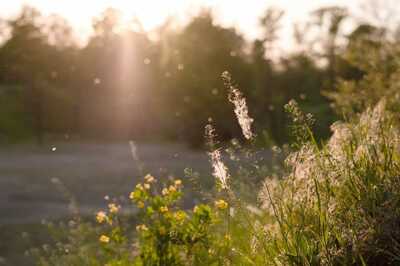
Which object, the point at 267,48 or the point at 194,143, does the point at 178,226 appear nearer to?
the point at 194,143

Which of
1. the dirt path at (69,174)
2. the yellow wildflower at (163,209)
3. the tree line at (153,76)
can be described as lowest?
the yellow wildflower at (163,209)

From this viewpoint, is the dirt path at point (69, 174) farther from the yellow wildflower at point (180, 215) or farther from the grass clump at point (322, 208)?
the grass clump at point (322, 208)

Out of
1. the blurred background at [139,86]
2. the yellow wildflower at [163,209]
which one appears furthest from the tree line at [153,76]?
the yellow wildflower at [163,209]

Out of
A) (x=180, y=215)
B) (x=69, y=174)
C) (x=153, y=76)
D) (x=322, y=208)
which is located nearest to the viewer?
(x=322, y=208)

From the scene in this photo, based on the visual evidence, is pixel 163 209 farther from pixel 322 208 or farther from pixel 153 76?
pixel 153 76

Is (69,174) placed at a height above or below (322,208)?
above

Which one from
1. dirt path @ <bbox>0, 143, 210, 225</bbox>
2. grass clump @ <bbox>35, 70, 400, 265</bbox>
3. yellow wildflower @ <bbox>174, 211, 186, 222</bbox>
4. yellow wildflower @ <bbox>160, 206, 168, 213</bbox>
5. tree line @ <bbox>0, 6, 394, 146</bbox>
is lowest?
grass clump @ <bbox>35, 70, 400, 265</bbox>

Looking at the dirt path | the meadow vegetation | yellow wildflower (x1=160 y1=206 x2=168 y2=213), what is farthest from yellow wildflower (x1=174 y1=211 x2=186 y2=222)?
the dirt path

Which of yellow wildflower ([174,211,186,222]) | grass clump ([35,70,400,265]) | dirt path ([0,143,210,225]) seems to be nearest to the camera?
grass clump ([35,70,400,265])

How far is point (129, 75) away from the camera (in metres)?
37.4

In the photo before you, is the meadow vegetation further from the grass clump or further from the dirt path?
the dirt path

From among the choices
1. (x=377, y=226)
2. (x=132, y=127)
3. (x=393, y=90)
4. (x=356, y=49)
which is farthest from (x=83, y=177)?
(x=132, y=127)

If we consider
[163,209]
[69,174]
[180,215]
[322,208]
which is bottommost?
[322,208]

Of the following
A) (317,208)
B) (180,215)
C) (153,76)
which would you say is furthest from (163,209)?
(153,76)
